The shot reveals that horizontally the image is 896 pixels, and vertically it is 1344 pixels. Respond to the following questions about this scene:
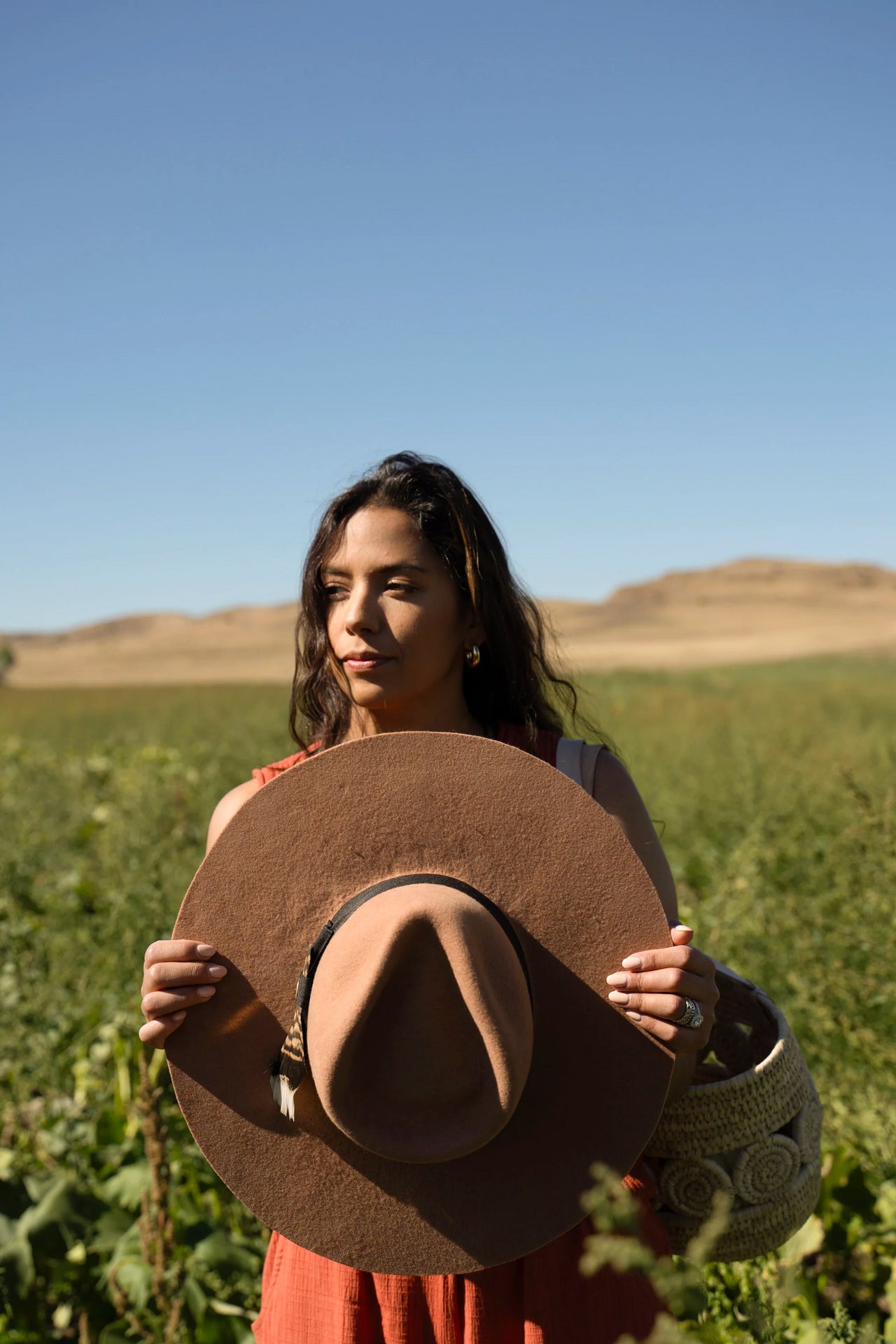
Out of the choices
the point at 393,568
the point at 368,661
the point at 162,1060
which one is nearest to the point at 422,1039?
the point at 368,661

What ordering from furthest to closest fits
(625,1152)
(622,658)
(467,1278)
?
1. (622,658)
2. (467,1278)
3. (625,1152)

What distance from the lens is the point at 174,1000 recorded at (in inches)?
52.6

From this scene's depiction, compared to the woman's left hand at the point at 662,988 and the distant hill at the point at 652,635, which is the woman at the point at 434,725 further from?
the distant hill at the point at 652,635

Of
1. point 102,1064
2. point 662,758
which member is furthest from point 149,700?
point 102,1064

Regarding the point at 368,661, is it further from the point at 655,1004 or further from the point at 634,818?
the point at 655,1004

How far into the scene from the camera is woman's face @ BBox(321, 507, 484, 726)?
1.63 m

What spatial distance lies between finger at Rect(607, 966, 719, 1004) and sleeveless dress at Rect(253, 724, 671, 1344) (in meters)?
0.36

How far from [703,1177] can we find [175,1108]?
1.84m

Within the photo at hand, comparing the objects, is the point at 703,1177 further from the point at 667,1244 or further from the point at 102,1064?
the point at 102,1064

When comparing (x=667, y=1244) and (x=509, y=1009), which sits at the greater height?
(x=509, y=1009)

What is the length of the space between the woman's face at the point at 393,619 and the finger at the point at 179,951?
1.61 feet

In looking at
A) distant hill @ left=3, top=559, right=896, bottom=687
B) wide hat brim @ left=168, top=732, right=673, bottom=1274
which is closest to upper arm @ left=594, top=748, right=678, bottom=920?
wide hat brim @ left=168, top=732, right=673, bottom=1274

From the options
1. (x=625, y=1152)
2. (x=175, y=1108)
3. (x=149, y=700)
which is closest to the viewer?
(x=625, y=1152)

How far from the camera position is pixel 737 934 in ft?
10.4
